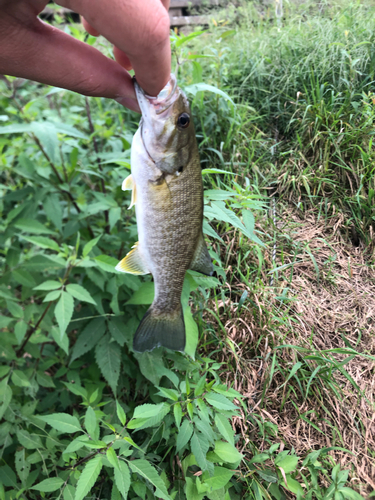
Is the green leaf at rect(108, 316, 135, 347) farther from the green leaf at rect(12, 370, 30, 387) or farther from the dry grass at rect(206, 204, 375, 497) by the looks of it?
the dry grass at rect(206, 204, 375, 497)

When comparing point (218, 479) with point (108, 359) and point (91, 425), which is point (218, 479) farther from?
point (108, 359)

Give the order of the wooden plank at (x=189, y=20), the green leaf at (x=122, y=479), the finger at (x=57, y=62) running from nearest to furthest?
the finger at (x=57, y=62), the green leaf at (x=122, y=479), the wooden plank at (x=189, y=20)

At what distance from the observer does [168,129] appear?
1103mm

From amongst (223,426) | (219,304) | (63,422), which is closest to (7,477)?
(63,422)

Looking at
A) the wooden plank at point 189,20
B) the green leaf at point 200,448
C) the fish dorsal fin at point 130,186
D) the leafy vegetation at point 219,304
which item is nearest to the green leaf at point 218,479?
the leafy vegetation at point 219,304

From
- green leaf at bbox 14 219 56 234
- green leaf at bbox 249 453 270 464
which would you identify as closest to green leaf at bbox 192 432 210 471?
green leaf at bbox 249 453 270 464

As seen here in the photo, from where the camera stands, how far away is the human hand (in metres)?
0.79

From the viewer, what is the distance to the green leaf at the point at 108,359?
166cm

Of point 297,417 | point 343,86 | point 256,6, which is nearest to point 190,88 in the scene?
point 343,86

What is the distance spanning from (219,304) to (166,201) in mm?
1277

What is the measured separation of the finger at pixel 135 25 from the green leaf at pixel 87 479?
4.46ft

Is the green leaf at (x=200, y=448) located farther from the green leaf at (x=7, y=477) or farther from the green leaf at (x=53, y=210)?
the green leaf at (x=53, y=210)

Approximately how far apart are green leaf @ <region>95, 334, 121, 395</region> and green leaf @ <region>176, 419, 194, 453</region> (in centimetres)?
44

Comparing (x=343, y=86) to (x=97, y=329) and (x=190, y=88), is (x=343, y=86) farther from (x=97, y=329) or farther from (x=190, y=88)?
(x=97, y=329)
